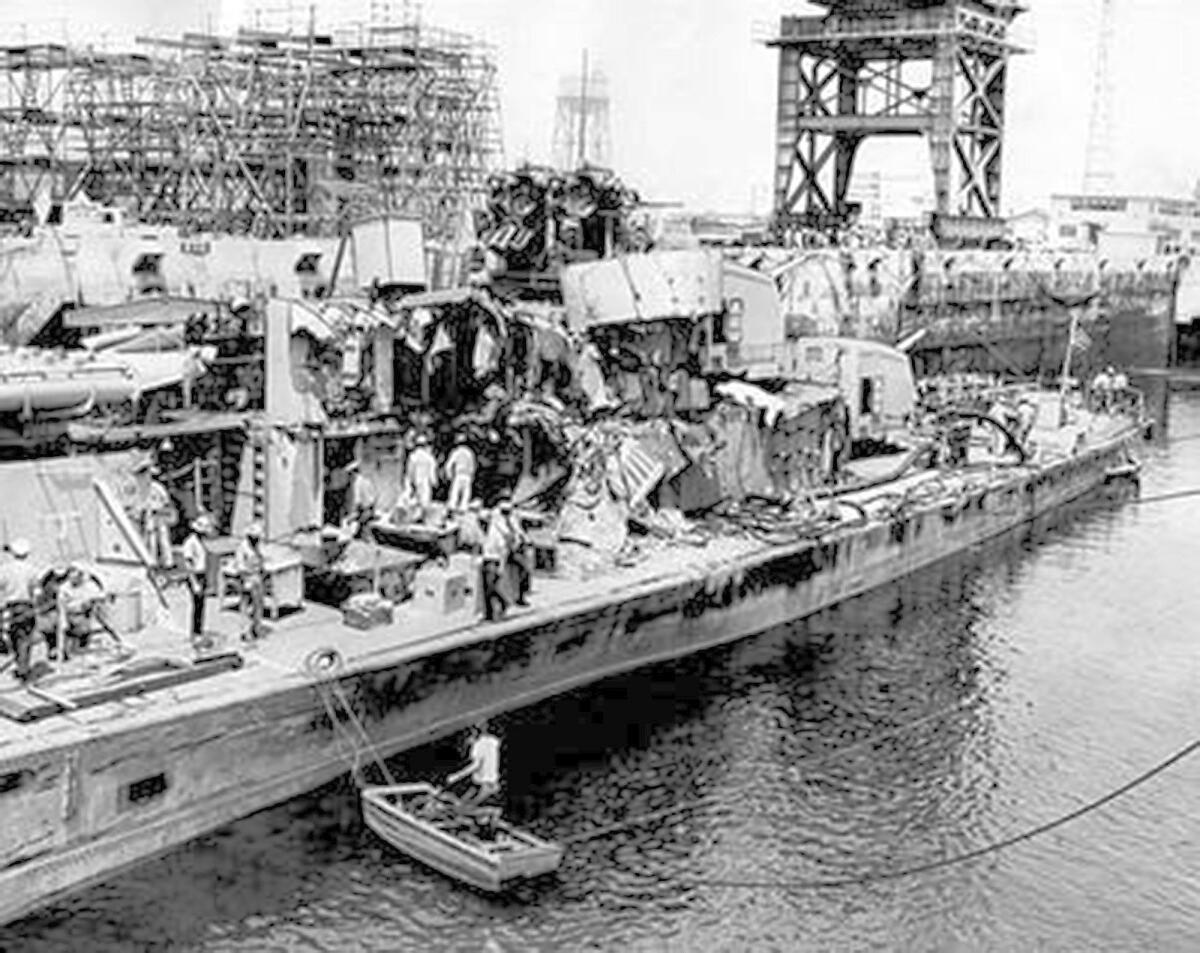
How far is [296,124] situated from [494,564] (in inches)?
1700

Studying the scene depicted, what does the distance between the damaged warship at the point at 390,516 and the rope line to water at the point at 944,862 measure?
17.1 ft

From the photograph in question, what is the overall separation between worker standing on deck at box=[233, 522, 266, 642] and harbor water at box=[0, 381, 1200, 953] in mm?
2425

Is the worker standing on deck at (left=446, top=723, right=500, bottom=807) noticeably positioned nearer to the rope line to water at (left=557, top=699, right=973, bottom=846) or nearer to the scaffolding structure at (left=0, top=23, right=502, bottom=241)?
the rope line to water at (left=557, top=699, right=973, bottom=846)

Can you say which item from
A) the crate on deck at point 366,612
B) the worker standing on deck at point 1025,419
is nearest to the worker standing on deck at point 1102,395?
the worker standing on deck at point 1025,419

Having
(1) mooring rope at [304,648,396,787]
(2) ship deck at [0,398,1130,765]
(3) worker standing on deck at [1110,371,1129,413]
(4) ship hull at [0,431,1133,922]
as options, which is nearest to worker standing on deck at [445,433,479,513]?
(2) ship deck at [0,398,1130,765]

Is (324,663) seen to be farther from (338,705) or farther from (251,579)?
(251,579)

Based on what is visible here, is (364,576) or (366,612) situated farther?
(364,576)

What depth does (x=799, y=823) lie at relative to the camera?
20859mm

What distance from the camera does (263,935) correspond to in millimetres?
17047

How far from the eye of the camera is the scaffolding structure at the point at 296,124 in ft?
203

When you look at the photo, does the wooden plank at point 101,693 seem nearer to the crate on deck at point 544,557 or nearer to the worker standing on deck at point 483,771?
the worker standing on deck at point 483,771

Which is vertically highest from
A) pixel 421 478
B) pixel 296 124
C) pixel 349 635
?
pixel 296 124

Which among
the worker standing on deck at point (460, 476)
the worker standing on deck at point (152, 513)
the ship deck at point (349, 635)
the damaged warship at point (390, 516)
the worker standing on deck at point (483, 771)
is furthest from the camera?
the worker standing on deck at point (460, 476)

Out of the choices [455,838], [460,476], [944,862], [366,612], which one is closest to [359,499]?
[460,476]
